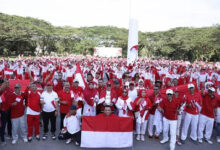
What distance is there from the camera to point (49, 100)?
6.02 m

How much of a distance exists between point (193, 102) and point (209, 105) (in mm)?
581

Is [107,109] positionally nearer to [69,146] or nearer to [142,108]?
[142,108]

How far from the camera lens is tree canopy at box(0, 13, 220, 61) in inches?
1638

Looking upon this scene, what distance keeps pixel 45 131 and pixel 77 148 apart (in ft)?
4.15

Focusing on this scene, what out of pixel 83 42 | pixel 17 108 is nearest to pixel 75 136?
pixel 17 108

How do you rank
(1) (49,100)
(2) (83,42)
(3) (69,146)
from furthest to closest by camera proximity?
(2) (83,42), (1) (49,100), (3) (69,146)

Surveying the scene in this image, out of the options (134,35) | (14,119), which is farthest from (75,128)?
(134,35)

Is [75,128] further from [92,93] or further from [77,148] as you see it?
[92,93]

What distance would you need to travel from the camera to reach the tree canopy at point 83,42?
1638 inches

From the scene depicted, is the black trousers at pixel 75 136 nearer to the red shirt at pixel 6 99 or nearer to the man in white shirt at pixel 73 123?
the man in white shirt at pixel 73 123

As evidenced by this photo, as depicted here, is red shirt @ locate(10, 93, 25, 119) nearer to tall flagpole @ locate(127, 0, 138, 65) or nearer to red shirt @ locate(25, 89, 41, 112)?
red shirt @ locate(25, 89, 41, 112)

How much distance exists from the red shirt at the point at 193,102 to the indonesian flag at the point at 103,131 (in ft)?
6.44

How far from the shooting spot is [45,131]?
6320mm

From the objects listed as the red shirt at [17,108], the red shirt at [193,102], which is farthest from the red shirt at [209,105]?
the red shirt at [17,108]
